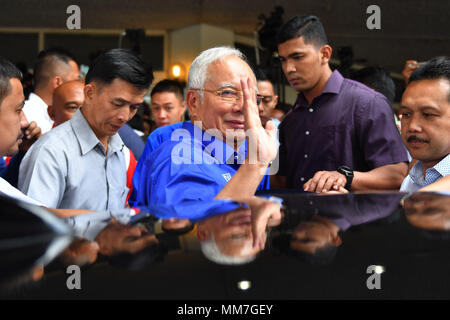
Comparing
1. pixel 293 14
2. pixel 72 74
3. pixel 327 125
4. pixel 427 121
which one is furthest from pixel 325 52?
pixel 293 14

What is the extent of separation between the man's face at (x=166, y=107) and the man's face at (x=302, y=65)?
1391mm

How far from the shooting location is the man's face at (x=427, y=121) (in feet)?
4.64

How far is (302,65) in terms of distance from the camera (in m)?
2.25

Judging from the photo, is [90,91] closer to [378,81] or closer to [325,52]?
[325,52]

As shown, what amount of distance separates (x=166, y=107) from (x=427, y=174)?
238cm

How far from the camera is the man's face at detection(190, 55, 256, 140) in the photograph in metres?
1.46

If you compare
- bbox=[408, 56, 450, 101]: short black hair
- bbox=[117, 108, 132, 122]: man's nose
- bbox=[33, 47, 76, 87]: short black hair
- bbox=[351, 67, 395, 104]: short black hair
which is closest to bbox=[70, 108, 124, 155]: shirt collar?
bbox=[117, 108, 132, 122]: man's nose

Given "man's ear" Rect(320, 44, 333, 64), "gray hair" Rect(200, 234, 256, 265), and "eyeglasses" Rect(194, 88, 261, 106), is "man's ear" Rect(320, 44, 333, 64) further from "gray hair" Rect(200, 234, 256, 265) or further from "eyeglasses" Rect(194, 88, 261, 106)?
"gray hair" Rect(200, 234, 256, 265)

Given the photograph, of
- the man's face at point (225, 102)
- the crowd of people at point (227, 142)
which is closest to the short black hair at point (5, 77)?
the crowd of people at point (227, 142)

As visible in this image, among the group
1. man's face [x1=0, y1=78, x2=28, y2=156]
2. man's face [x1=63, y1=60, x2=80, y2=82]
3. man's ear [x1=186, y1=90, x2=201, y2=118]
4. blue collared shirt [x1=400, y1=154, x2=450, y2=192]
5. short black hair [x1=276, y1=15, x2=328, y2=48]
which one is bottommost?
blue collared shirt [x1=400, y1=154, x2=450, y2=192]

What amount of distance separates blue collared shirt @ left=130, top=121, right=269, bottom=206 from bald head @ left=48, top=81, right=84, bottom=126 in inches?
44.1

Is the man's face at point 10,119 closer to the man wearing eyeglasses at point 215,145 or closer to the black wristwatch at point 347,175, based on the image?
the man wearing eyeglasses at point 215,145

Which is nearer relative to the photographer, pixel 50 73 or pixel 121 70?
pixel 121 70
